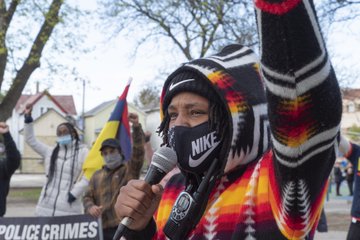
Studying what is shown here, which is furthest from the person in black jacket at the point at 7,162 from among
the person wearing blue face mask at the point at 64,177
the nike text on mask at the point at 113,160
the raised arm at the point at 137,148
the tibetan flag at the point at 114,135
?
the raised arm at the point at 137,148

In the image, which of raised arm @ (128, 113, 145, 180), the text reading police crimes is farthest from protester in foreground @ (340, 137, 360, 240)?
the text reading police crimes

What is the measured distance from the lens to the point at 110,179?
6457 millimetres

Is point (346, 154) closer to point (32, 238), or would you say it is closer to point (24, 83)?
point (32, 238)

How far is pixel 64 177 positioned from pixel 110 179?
0.99m

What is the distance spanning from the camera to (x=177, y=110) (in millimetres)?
2152

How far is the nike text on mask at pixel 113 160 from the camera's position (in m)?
6.55

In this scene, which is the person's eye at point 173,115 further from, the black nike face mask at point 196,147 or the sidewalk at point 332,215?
the sidewalk at point 332,215

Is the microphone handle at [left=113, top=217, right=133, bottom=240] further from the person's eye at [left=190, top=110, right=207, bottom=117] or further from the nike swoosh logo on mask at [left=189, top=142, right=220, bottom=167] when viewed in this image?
the person's eye at [left=190, top=110, right=207, bottom=117]

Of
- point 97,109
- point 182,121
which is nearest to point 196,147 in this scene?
point 182,121

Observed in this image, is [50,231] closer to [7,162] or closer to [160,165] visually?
[7,162]

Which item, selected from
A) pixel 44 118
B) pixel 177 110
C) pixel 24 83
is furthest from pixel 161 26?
pixel 44 118

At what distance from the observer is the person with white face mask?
606cm

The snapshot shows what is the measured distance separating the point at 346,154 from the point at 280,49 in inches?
239

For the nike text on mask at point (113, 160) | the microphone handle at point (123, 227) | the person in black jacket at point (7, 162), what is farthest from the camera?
the person in black jacket at point (7, 162)
